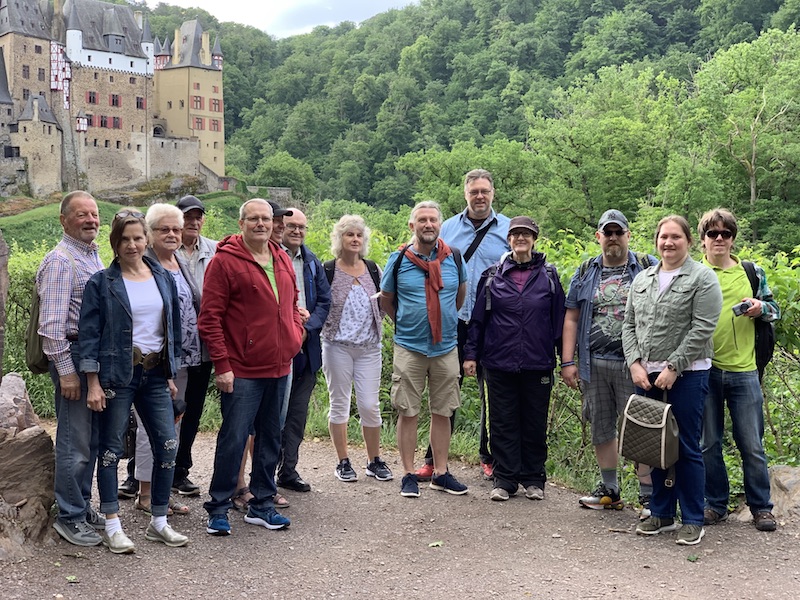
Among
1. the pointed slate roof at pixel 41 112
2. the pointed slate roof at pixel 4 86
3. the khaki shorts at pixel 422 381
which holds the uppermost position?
the pointed slate roof at pixel 4 86

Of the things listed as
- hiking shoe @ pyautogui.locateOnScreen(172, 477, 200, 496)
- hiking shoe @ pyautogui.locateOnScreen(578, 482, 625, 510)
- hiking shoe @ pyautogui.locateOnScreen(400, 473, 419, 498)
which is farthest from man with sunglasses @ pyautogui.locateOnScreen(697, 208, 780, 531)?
hiking shoe @ pyautogui.locateOnScreen(172, 477, 200, 496)

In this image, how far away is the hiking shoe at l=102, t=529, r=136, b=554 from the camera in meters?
4.60

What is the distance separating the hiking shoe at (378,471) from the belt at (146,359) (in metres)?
2.17

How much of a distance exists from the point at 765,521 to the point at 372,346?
277 cm

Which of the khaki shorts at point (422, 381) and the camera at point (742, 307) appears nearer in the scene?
the camera at point (742, 307)

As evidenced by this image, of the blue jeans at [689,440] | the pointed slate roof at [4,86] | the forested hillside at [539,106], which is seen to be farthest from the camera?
the pointed slate roof at [4,86]

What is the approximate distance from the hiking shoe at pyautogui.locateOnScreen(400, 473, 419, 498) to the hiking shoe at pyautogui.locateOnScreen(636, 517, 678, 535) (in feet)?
4.94

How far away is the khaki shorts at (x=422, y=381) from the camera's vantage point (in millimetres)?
5945

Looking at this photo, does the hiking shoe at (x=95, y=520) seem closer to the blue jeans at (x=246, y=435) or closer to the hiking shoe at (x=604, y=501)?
the blue jeans at (x=246, y=435)

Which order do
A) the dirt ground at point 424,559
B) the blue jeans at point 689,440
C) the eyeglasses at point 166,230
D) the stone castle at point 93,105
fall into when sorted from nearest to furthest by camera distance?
1. the dirt ground at point 424,559
2. the blue jeans at point 689,440
3. the eyeglasses at point 166,230
4. the stone castle at point 93,105

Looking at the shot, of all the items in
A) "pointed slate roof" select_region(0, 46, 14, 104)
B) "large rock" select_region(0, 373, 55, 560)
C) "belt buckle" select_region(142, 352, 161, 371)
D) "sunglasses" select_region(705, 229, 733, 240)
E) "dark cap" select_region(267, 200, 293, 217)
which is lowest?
"large rock" select_region(0, 373, 55, 560)

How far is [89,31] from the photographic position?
211ft

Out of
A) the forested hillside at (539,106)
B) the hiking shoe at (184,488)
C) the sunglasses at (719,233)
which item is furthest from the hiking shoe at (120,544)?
the forested hillside at (539,106)

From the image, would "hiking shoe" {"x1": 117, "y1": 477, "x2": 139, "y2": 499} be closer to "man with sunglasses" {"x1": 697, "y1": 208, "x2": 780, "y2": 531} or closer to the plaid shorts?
the plaid shorts
